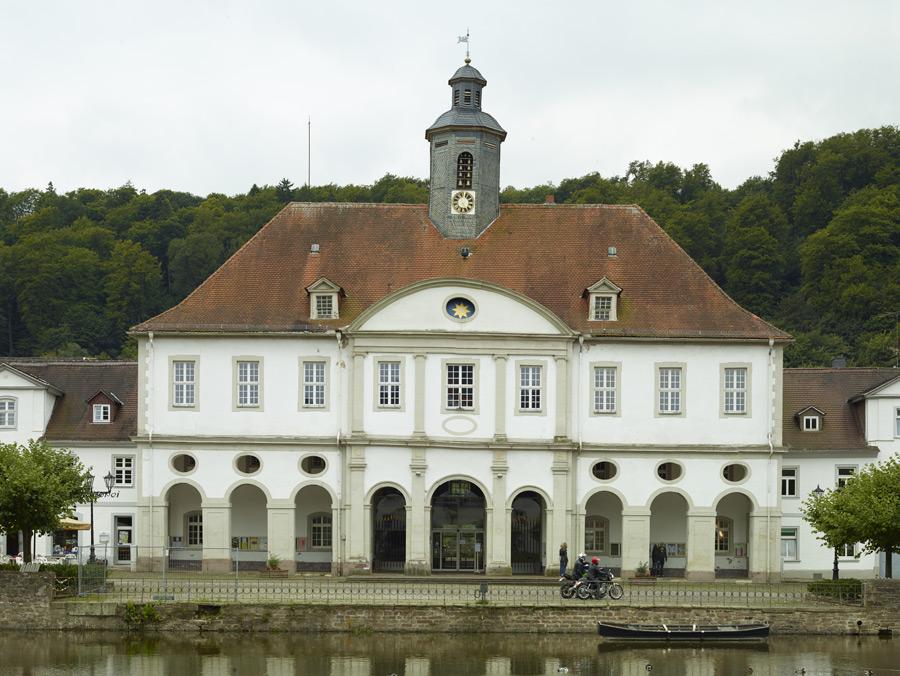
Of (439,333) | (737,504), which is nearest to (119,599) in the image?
(439,333)

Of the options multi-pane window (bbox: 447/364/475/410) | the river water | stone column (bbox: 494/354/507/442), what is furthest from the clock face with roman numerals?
the river water

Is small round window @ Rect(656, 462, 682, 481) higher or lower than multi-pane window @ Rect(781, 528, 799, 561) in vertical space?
higher

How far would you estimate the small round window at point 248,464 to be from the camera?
188 feet

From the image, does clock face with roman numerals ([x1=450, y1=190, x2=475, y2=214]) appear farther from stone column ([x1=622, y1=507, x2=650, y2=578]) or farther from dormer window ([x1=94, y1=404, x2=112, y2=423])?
dormer window ([x1=94, y1=404, x2=112, y2=423])

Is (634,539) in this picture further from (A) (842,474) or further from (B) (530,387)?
(A) (842,474)

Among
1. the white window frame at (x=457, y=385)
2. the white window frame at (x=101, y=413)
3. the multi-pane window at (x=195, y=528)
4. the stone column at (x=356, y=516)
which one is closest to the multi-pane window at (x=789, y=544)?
the white window frame at (x=457, y=385)

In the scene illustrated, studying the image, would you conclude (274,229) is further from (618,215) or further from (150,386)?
(618,215)

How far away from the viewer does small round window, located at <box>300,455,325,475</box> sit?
57.1m

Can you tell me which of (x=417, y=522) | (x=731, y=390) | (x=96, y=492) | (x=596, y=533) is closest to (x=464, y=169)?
(x=731, y=390)

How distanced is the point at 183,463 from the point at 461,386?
1027 centimetres

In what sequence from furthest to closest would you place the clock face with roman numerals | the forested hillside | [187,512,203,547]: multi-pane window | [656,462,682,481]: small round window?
the forested hillside → the clock face with roman numerals → [187,512,203,547]: multi-pane window → [656,462,682,481]: small round window

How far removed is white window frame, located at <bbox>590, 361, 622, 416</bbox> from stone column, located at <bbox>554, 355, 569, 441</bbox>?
3.32ft

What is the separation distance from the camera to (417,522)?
5631 cm

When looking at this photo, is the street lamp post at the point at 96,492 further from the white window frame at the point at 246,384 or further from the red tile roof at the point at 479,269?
the red tile roof at the point at 479,269
